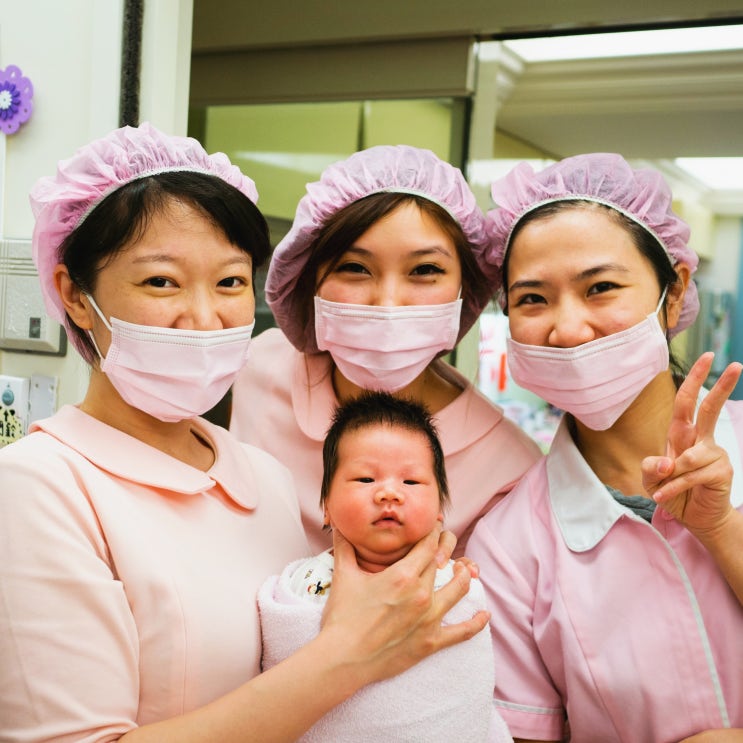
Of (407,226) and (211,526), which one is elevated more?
(407,226)

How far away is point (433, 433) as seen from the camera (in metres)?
1.49

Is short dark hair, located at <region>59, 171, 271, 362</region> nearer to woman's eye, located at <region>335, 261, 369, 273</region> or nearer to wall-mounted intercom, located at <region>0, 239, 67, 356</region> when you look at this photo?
woman's eye, located at <region>335, 261, 369, 273</region>

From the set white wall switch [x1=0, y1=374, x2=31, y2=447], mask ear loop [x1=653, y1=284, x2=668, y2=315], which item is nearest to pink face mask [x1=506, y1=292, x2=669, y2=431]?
mask ear loop [x1=653, y1=284, x2=668, y2=315]

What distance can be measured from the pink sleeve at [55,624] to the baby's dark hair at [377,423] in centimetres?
46

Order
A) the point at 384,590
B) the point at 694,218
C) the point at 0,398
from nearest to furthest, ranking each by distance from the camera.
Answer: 1. the point at 384,590
2. the point at 0,398
3. the point at 694,218

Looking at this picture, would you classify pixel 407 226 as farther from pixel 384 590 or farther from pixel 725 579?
pixel 725 579

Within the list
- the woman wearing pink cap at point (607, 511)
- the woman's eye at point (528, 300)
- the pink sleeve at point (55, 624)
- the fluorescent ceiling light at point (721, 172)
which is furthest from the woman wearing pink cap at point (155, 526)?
the fluorescent ceiling light at point (721, 172)

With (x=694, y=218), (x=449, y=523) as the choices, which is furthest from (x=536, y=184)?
(x=694, y=218)

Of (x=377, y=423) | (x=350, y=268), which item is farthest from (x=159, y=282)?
(x=350, y=268)

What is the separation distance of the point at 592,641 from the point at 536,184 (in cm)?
86

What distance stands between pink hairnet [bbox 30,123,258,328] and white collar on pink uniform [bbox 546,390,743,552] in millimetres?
868

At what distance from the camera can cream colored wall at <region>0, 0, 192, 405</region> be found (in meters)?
1.78

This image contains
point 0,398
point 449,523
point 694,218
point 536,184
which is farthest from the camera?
point 694,218

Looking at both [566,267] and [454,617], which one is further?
[566,267]
